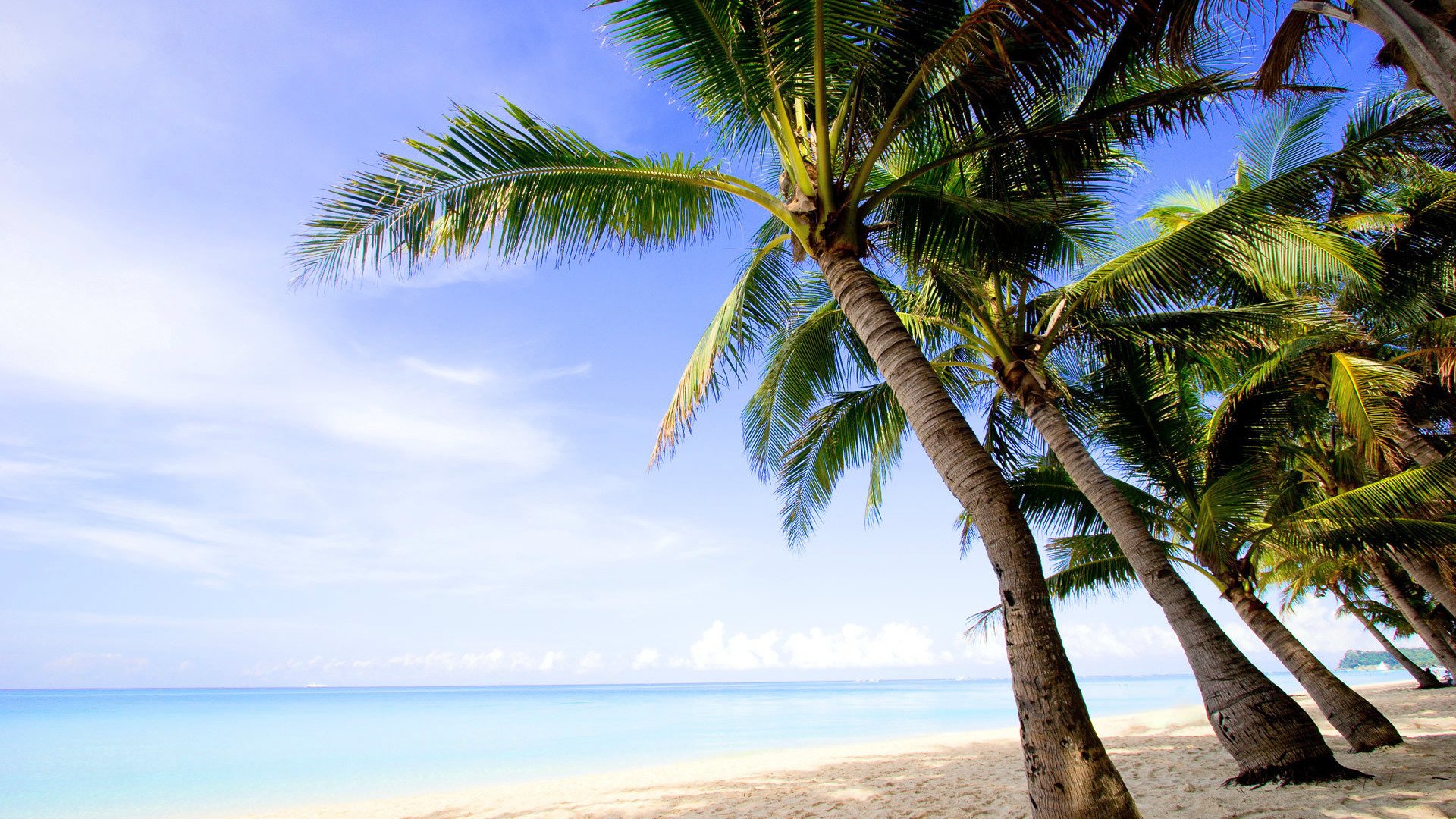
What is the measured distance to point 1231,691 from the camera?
480 cm

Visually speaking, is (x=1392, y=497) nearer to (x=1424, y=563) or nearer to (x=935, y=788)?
(x=1424, y=563)

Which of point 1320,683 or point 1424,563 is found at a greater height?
point 1424,563

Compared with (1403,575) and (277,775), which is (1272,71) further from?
→ (277,775)

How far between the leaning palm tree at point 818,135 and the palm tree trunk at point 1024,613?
3 cm

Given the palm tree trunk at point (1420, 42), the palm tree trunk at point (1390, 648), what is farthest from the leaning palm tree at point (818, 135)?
the palm tree trunk at point (1390, 648)

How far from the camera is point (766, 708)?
35250mm

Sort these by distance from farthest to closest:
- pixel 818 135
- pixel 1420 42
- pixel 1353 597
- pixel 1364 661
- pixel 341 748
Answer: pixel 1364 661 → pixel 1353 597 → pixel 341 748 → pixel 818 135 → pixel 1420 42

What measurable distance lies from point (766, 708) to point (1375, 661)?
3740 inches

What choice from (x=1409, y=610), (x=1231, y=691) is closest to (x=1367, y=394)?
(x=1231, y=691)

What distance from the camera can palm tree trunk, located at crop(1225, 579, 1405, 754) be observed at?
5.99 m

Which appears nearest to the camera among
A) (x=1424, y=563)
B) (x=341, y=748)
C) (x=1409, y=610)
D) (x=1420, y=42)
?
(x=1420, y=42)

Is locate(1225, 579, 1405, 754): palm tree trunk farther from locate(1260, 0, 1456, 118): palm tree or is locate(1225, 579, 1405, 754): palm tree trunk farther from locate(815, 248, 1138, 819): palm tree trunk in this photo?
locate(1260, 0, 1456, 118): palm tree

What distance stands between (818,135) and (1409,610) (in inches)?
495

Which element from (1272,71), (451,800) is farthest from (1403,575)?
(451,800)
